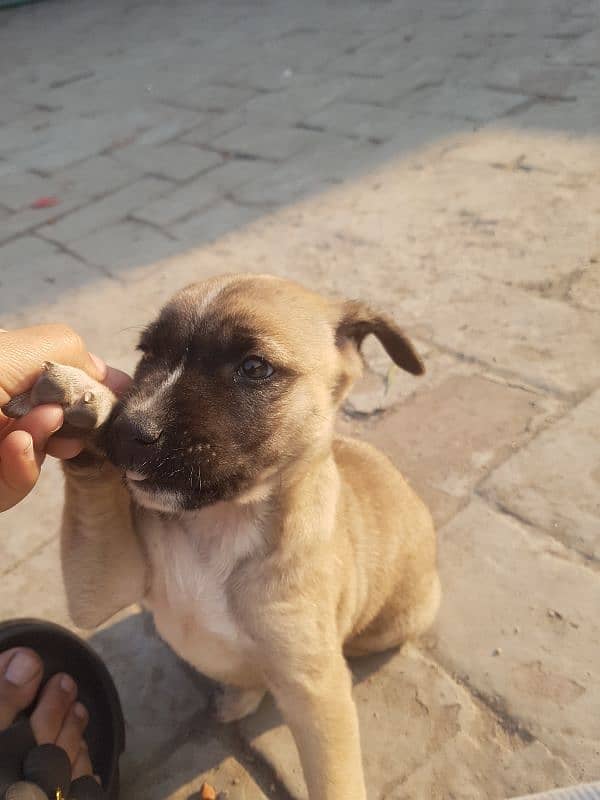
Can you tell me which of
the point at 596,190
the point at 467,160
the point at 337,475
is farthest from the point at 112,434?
the point at 467,160

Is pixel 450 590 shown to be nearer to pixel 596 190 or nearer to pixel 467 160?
pixel 596 190

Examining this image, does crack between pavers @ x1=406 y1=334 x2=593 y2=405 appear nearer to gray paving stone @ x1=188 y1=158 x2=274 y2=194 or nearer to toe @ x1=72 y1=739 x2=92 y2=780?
toe @ x1=72 y1=739 x2=92 y2=780

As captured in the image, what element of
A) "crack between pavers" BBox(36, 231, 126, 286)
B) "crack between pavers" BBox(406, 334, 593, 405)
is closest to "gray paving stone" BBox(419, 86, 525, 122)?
"crack between pavers" BBox(406, 334, 593, 405)

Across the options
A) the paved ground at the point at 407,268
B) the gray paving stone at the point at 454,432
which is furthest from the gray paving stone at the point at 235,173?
the gray paving stone at the point at 454,432

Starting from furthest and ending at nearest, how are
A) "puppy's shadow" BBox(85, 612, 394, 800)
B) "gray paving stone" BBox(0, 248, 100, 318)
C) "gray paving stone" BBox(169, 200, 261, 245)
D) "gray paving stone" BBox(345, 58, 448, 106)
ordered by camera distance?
"gray paving stone" BBox(345, 58, 448, 106) → "gray paving stone" BBox(169, 200, 261, 245) → "gray paving stone" BBox(0, 248, 100, 318) → "puppy's shadow" BBox(85, 612, 394, 800)

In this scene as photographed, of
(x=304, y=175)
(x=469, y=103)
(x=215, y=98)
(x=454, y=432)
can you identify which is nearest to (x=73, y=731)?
(x=454, y=432)

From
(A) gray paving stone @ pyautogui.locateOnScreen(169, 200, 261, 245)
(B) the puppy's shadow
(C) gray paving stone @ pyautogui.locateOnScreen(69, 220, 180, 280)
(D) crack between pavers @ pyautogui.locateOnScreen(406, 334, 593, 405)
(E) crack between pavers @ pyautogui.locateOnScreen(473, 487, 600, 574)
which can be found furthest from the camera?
(A) gray paving stone @ pyautogui.locateOnScreen(169, 200, 261, 245)
